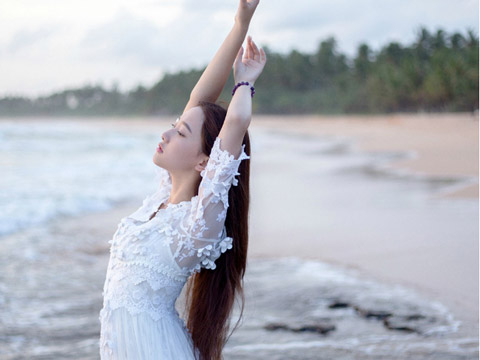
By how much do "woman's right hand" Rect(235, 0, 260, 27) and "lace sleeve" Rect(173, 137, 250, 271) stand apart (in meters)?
0.42

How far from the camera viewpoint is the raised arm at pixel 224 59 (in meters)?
1.95

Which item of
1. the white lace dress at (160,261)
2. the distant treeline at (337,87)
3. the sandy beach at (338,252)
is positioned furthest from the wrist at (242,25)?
the distant treeline at (337,87)

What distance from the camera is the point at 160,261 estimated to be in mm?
1843

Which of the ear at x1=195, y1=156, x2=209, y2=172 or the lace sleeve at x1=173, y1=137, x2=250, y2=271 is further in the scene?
the ear at x1=195, y1=156, x2=209, y2=172

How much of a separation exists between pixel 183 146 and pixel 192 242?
0.98 ft

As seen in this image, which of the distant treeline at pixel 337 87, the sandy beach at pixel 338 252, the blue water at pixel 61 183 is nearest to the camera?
the sandy beach at pixel 338 252

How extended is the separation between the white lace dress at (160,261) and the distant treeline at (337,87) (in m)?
37.3

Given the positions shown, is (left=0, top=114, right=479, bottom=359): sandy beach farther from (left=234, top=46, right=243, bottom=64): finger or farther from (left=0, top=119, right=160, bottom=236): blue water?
(left=234, top=46, right=243, bottom=64): finger

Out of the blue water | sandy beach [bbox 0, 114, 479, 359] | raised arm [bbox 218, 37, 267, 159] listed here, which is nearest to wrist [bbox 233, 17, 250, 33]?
raised arm [bbox 218, 37, 267, 159]

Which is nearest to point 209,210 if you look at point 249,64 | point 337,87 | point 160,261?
point 160,261

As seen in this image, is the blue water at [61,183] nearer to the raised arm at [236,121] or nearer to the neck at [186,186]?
the neck at [186,186]

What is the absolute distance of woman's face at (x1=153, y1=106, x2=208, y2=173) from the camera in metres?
1.91

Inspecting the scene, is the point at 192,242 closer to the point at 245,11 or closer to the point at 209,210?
the point at 209,210

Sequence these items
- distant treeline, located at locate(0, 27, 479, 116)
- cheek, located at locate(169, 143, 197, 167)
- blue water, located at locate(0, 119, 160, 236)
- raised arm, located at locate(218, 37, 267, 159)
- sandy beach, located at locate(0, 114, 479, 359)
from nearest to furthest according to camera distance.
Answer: raised arm, located at locate(218, 37, 267, 159) < cheek, located at locate(169, 143, 197, 167) < sandy beach, located at locate(0, 114, 479, 359) < blue water, located at locate(0, 119, 160, 236) < distant treeline, located at locate(0, 27, 479, 116)
